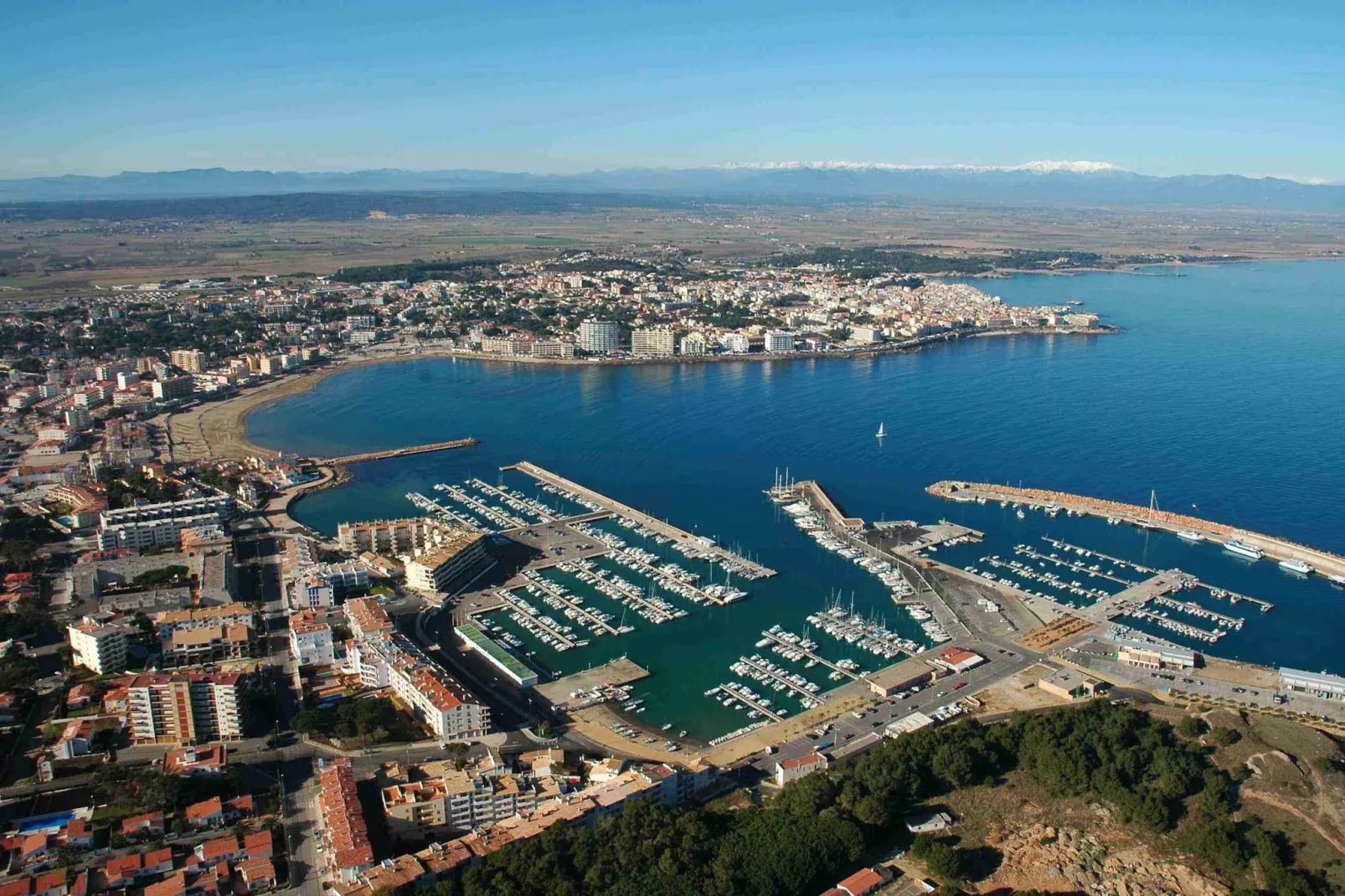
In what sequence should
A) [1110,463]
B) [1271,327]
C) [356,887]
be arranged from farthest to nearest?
[1271,327]
[1110,463]
[356,887]

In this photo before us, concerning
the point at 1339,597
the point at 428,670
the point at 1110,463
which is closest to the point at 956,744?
the point at 428,670

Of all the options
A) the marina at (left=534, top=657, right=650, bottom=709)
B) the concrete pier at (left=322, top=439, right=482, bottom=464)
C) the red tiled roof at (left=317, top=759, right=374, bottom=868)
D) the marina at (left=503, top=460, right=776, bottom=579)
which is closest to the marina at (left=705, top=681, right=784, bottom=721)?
the marina at (left=534, top=657, right=650, bottom=709)

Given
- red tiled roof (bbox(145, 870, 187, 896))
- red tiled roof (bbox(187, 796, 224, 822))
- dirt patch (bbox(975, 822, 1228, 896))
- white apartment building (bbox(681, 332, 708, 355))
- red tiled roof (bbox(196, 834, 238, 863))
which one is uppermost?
white apartment building (bbox(681, 332, 708, 355))

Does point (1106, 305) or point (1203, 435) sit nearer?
point (1203, 435)

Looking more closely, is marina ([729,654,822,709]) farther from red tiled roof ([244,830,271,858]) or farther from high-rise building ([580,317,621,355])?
high-rise building ([580,317,621,355])

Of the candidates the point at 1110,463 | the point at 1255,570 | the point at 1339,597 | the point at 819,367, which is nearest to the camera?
the point at 1339,597

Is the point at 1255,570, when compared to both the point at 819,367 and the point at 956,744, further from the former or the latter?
the point at 819,367

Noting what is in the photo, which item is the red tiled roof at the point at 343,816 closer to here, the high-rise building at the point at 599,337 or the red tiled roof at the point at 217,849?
the red tiled roof at the point at 217,849
